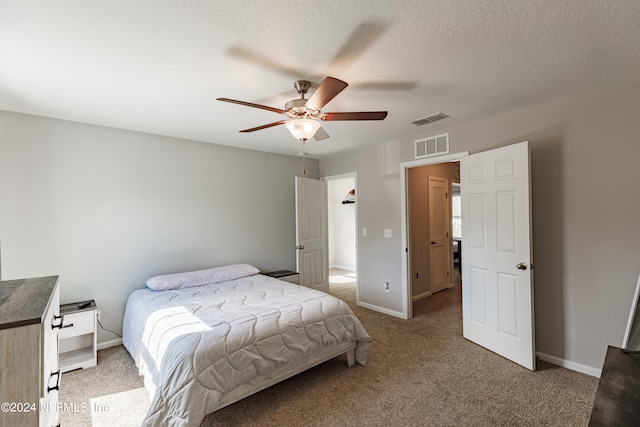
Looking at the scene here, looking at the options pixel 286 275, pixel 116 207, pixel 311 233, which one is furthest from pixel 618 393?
pixel 116 207

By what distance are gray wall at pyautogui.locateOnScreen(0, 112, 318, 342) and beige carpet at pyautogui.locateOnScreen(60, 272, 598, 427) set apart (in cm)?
97

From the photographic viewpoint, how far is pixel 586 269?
2504 millimetres

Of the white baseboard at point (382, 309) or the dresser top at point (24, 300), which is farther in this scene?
the white baseboard at point (382, 309)

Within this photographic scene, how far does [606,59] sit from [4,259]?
5.04 metres

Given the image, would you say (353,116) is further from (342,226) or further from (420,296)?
(342,226)

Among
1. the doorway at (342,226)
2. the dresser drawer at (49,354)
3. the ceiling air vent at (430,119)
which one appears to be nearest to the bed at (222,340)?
the dresser drawer at (49,354)

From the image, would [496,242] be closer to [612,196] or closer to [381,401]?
[612,196]

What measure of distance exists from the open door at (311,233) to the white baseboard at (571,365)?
2.89 metres

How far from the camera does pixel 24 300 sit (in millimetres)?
1045

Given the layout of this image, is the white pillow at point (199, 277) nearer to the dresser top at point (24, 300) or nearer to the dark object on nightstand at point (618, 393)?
the dresser top at point (24, 300)

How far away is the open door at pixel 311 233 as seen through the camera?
14.4 feet

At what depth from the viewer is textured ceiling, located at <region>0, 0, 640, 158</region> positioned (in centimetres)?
145

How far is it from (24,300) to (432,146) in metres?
3.72

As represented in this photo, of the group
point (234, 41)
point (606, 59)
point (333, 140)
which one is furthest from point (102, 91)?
point (606, 59)
